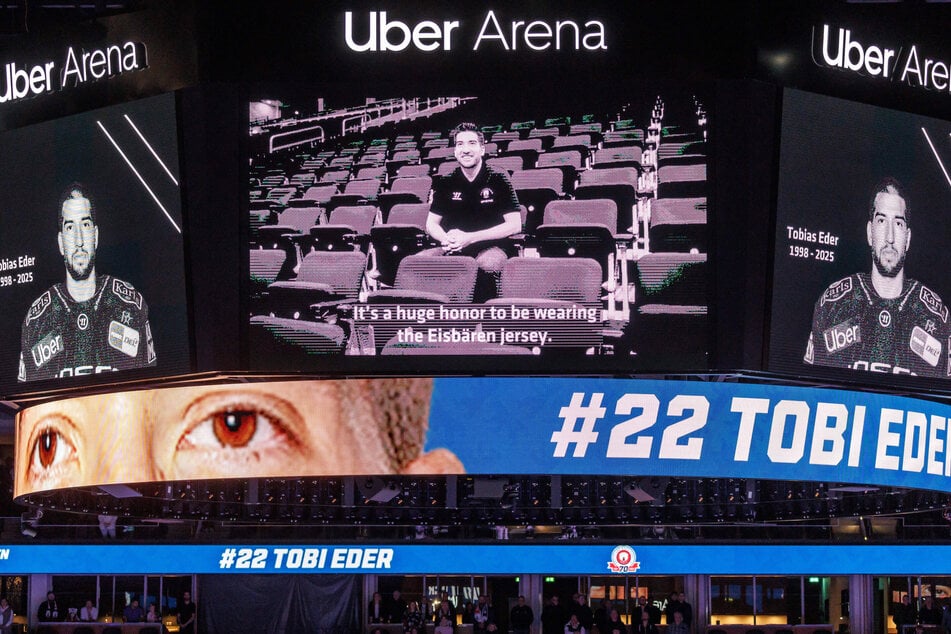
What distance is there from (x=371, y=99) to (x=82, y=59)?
470cm

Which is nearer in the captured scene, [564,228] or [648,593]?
[564,228]

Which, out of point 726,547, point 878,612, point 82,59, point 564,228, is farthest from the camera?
point 878,612

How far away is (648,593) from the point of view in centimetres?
2950

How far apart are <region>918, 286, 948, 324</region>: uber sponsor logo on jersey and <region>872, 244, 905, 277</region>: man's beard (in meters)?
0.52

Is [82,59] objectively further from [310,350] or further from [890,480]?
[890,480]

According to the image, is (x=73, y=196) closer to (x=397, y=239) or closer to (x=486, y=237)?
(x=397, y=239)

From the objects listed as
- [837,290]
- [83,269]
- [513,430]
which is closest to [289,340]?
[513,430]

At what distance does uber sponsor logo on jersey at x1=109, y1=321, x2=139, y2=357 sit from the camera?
1905cm

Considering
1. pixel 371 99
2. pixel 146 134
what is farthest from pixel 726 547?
pixel 146 134

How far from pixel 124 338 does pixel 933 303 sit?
11674mm

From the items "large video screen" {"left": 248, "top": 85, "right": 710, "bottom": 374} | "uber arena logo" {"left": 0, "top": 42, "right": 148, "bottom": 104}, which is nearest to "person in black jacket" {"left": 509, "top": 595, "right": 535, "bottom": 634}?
"large video screen" {"left": 248, "top": 85, "right": 710, "bottom": 374}

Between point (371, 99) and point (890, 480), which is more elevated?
point (371, 99)

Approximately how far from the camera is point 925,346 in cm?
1964

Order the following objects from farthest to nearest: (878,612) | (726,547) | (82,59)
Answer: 1. (878,612)
2. (726,547)
3. (82,59)
